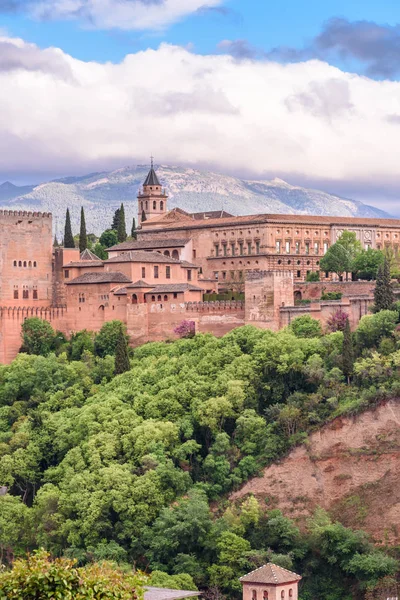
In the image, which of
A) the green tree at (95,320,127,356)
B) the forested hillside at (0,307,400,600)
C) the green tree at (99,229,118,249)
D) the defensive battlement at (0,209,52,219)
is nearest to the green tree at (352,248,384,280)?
the forested hillside at (0,307,400,600)

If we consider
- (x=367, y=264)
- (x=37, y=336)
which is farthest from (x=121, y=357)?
(x=367, y=264)

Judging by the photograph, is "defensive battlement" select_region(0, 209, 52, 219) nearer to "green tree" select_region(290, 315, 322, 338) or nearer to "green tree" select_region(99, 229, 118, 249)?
"green tree" select_region(290, 315, 322, 338)

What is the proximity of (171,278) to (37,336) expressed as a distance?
7657mm

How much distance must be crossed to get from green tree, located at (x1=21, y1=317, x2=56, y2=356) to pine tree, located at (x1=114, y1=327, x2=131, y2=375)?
19.5 ft

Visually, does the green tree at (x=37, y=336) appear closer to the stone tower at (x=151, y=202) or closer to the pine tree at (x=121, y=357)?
the pine tree at (x=121, y=357)

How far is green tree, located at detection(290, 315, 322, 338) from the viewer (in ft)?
220

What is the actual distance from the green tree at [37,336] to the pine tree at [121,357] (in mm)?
5935

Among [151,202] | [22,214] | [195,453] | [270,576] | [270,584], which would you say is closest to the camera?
[270,584]

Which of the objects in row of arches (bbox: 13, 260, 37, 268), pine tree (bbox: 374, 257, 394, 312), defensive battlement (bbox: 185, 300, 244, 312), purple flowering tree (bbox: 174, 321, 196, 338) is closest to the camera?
pine tree (bbox: 374, 257, 394, 312)

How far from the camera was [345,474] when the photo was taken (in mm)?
58406

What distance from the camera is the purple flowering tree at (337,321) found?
67438 millimetres

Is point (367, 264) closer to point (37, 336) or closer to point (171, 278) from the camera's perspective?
point (171, 278)

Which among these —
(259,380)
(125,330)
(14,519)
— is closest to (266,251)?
(125,330)

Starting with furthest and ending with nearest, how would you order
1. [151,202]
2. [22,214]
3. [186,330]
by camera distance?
[151,202]
[22,214]
[186,330]
